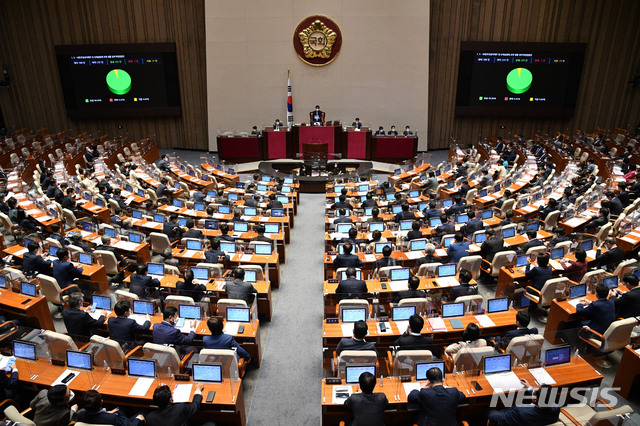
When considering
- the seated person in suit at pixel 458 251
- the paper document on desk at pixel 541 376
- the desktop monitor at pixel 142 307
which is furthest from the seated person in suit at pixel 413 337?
the desktop monitor at pixel 142 307

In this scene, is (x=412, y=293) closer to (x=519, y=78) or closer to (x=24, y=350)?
(x=24, y=350)

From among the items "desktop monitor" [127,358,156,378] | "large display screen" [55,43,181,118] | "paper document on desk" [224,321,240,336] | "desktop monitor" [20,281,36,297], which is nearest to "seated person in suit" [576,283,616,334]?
"paper document on desk" [224,321,240,336]

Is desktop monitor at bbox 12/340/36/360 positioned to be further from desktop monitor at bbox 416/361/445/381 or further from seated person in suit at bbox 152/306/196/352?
desktop monitor at bbox 416/361/445/381

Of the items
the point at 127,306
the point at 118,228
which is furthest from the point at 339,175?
the point at 127,306

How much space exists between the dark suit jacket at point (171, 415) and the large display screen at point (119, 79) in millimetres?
→ 19288

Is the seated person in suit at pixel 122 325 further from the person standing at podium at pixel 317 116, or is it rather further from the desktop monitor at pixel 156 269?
the person standing at podium at pixel 317 116

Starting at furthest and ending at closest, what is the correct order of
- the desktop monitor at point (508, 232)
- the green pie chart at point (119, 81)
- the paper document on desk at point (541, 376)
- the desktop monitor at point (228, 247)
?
the green pie chart at point (119, 81)
the desktop monitor at point (508, 232)
the desktop monitor at point (228, 247)
the paper document on desk at point (541, 376)

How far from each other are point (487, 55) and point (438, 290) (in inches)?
649

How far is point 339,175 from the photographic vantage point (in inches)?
653

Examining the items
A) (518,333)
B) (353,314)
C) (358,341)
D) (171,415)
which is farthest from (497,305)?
(171,415)

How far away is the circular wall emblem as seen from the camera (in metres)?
19.8

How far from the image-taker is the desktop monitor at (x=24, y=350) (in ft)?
18.0

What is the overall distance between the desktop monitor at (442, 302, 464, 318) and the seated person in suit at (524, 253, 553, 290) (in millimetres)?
1872

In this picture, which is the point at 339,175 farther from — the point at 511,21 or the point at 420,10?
the point at 511,21
